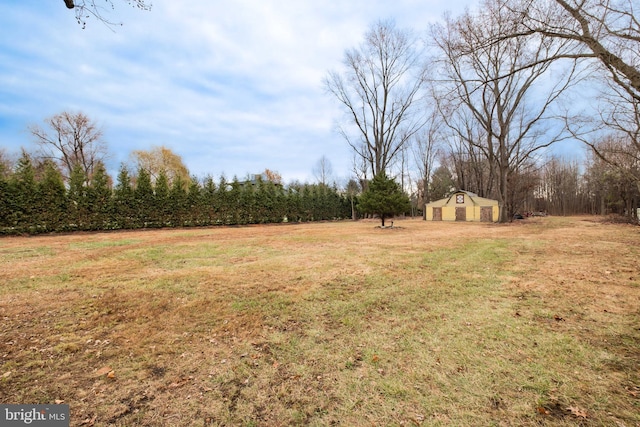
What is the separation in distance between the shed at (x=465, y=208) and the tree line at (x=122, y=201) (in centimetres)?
1777

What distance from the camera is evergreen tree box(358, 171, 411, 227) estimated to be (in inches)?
669

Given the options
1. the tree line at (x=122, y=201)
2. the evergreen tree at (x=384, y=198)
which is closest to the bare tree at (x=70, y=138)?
the tree line at (x=122, y=201)

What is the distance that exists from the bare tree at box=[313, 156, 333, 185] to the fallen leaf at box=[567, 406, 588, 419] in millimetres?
46583

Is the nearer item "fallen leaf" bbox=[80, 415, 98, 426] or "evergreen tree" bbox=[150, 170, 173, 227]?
"fallen leaf" bbox=[80, 415, 98, 426]

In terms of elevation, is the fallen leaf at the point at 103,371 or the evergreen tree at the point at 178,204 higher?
the evergreen tree at the point at 178,204

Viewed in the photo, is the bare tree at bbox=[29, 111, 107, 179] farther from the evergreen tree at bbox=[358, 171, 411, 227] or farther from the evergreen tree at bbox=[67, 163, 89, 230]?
the evergreen tree at bbox=[358, 171, 411, 227]

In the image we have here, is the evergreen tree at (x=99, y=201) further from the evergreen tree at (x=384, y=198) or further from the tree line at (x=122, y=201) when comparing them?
the evergreen tree at (x=384, y=198)

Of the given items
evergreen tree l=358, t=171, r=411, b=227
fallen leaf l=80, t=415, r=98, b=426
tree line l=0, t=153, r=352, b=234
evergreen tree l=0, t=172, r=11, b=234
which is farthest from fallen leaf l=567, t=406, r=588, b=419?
evergreen tree l=0, t=172, r=11, b=234

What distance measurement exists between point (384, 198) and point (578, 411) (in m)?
15.6

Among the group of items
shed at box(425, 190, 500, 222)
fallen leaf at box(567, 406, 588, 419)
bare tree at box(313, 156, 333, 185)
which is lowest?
fallen leaf at box(567, 406, 588, 419)

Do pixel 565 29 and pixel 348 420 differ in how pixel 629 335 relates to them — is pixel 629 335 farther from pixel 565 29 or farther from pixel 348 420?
pixel 565 29

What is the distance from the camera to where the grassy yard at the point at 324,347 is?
1.83 metres

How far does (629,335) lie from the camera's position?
2.79 metres

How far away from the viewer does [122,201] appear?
15773 millimetres
